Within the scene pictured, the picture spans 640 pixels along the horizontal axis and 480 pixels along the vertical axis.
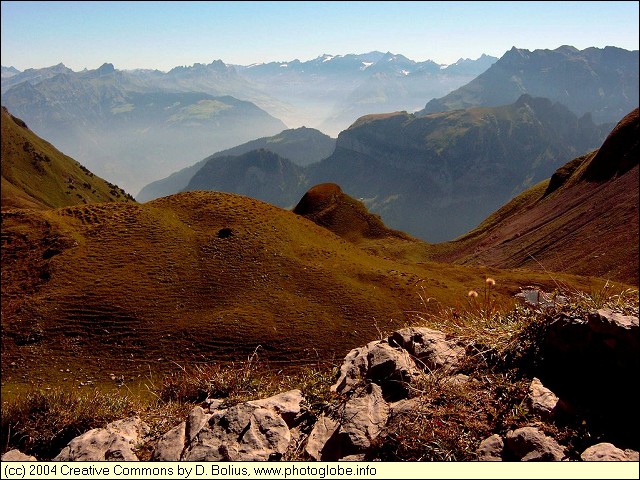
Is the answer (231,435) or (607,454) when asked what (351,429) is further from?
(607,454)

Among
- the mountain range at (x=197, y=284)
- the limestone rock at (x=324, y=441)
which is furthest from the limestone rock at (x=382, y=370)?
the mountain range at (x=197, y=284)

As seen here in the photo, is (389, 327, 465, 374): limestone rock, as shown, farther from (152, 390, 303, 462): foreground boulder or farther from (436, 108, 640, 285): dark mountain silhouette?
(436, 108, 640, 285): dark mountain silhouette

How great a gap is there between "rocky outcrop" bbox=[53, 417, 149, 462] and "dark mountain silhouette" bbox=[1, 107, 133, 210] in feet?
381

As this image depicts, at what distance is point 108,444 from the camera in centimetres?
588

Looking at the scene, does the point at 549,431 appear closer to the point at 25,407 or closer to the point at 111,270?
the point at 25,407

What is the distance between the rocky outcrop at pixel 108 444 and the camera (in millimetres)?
5641

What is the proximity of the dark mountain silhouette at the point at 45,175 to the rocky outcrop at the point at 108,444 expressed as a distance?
116m

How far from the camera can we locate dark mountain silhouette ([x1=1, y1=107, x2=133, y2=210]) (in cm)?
11562

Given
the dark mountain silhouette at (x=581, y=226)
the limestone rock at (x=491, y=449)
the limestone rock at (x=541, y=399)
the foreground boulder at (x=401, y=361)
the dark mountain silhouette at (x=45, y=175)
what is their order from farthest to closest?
the dark mountain silhouette at (x=45, y=175) → the dark mountain silhouette at (x=581, y=226) → the foreground boulder at (x=401, y=361) → the limestone rock at (x=541, y=399) → the limestone rock at (x=491, y=449)

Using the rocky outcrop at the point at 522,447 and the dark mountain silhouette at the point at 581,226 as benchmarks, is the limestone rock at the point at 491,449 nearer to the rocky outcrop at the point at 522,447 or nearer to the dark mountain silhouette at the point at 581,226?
the rocky outcrop at the point at 522,447

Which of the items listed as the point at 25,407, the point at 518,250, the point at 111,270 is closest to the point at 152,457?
the point at 25,407

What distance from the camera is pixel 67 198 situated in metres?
129

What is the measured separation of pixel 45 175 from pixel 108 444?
149m

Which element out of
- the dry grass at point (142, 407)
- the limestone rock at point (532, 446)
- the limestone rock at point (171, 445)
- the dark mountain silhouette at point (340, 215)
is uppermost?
the limestone rock at point (532, 446)
